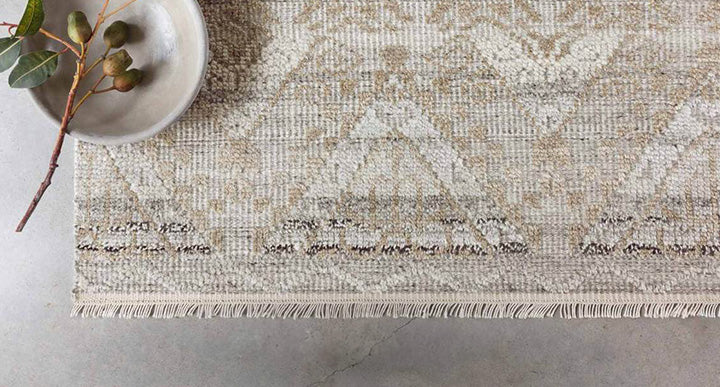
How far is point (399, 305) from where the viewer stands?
843 mm

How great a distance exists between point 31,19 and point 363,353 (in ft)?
2.46

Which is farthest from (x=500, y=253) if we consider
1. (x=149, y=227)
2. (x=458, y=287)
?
(x=149, y=227)

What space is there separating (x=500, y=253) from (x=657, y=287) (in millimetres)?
277

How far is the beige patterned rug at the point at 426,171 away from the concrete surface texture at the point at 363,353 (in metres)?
0.04

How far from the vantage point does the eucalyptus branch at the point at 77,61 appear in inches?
28.5

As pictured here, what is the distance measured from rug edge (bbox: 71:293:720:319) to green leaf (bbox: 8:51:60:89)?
14.5 inches

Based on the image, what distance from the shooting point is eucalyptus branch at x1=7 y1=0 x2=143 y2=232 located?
724 mm

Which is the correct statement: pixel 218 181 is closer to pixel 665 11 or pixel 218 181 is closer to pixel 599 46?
pixel 599 46

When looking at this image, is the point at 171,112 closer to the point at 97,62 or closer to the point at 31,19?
the point at 97,62

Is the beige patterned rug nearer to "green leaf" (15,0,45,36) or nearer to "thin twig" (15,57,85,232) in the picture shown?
"thin twig" (15,57,85,232)

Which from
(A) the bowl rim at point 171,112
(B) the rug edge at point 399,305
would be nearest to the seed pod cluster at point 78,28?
(A) the bowl rim at point 171,112

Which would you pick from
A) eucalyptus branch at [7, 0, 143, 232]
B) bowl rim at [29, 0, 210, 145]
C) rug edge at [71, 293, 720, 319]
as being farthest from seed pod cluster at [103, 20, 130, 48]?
rug edge at [71, 293, 720, 319]

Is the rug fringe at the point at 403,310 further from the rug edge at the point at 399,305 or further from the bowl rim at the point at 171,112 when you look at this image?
the bowl rim at the point at 171,112

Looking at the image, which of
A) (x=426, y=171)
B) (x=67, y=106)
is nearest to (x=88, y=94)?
(x=67, y=106)
